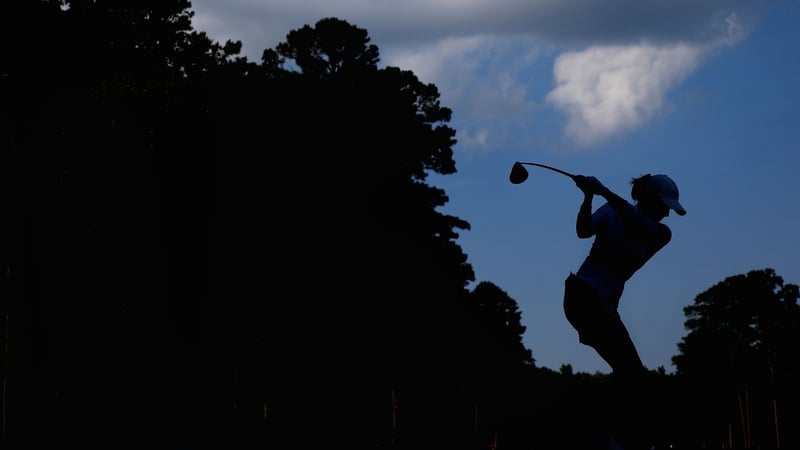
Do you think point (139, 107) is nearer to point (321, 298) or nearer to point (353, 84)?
point (321, 298)

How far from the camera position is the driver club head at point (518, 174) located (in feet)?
28.8

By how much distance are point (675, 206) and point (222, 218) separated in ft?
77.3

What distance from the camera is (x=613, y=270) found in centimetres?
705

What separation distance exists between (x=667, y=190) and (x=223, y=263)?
76.8ft

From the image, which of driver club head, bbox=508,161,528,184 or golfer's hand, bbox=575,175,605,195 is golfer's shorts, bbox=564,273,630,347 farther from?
driver club head, bbox=508,161,528,184

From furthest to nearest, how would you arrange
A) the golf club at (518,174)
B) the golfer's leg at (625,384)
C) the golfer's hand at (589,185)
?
the golf club at (518,174), the golfer's hand at (589,185), the golfer's leg at (625,384)

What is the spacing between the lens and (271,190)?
104 ft

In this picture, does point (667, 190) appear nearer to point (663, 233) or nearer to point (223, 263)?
point (663, 233)

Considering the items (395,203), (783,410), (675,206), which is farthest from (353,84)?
(675,206)

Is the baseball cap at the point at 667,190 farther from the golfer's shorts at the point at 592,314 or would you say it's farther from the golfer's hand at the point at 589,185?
the golfer's shorts at the point at 592,314

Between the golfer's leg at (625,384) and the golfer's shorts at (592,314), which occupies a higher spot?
the golfer's shorts at (592,314)

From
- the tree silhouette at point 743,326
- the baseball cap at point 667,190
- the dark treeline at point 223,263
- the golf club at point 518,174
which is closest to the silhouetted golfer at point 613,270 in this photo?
the baseball cap at point 667,190

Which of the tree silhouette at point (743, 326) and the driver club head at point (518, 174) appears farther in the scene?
the tree silhouette at point (743, 326)

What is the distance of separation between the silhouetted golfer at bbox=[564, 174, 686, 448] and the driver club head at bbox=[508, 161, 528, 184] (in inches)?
57.2
